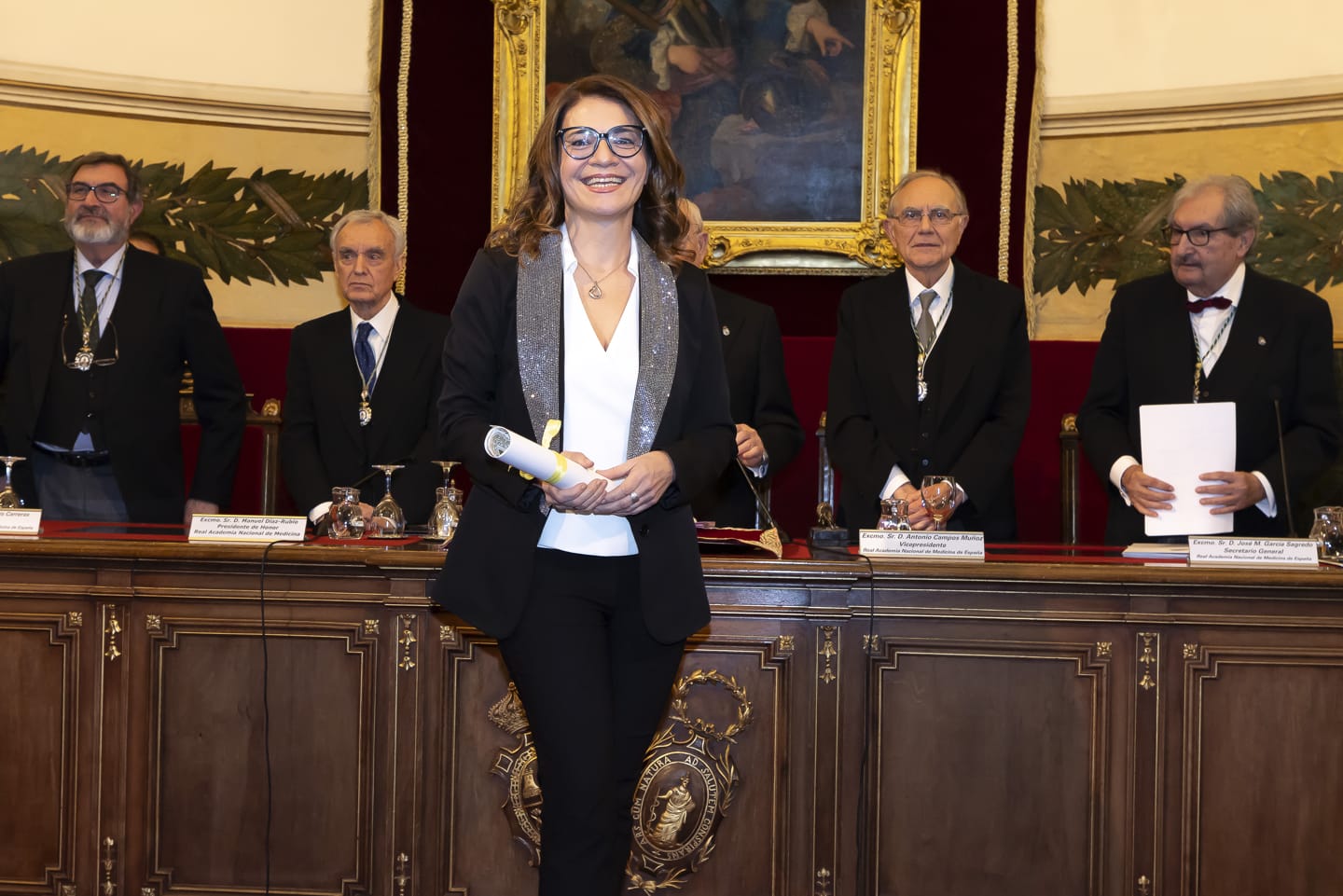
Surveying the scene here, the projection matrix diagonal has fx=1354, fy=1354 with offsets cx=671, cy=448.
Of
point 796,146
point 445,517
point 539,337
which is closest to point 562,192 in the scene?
point 539,337

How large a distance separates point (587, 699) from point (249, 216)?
4288 millimetres

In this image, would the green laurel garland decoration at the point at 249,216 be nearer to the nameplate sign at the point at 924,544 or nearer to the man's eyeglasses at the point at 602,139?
the nameplate sign at the point at 924,544

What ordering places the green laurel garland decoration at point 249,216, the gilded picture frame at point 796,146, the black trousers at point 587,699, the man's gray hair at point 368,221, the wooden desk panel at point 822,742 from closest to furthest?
the black trousers at point 587,699 → the wooden desk panel at point 822,742 → the man's gray hair at point 368,221 → the gilded picture frame at point 796,146 → the green laurel garland decoration at point 249,216

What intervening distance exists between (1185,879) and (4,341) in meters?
3.85

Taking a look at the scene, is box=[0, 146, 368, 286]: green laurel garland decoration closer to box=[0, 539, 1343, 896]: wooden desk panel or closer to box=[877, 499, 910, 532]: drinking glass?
box=[0, 539, 1343, 896]: wooden desk panel

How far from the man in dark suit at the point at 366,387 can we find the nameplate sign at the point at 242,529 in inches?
28.0

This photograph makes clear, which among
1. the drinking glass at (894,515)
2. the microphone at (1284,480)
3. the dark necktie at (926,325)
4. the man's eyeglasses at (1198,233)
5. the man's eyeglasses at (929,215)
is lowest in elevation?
the drinking glass at (894,515)

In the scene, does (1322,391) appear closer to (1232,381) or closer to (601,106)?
(1232,381)

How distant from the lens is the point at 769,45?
571 centimetres

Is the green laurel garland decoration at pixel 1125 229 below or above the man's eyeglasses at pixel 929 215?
above

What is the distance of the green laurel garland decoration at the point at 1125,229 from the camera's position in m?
5.44

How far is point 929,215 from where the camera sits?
4.05m

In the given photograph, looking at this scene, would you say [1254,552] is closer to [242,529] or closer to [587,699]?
[587,699]

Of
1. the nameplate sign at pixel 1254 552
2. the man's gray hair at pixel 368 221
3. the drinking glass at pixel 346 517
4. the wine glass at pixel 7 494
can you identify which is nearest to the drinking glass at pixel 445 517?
the drinking glass at pixel 346 517
